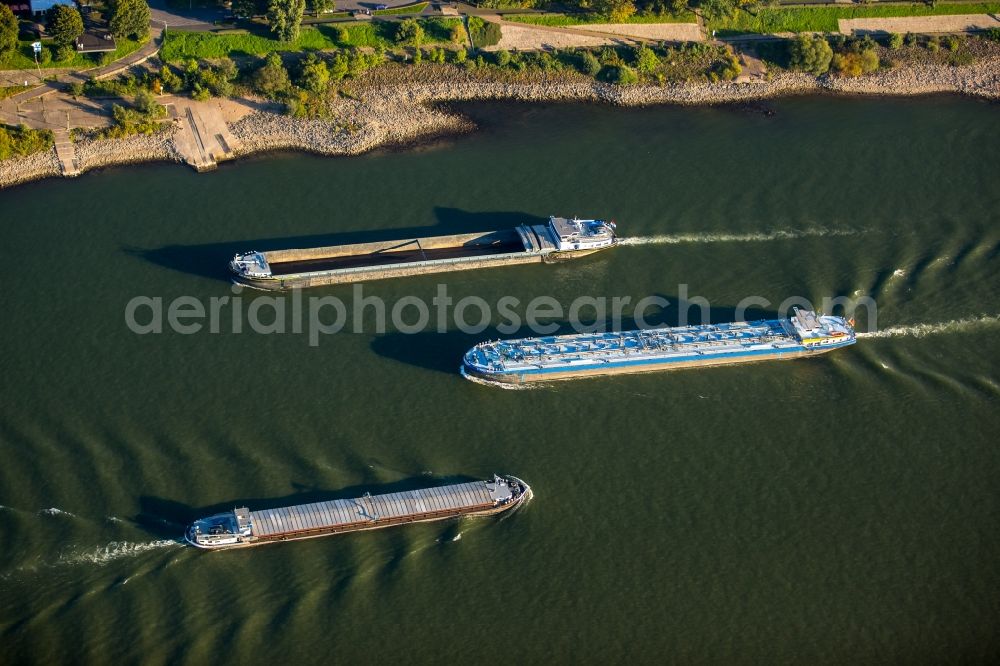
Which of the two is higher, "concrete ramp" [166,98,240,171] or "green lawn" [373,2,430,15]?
"green lawn" [373,2,430,15]

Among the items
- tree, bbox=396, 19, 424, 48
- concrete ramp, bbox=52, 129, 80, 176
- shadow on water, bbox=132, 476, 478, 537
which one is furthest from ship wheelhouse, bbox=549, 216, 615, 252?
concrete ramp, bbox=52, 129, 80, 176

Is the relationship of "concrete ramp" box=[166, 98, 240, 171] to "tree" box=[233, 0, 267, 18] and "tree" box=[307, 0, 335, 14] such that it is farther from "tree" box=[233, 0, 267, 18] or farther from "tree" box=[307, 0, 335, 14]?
"tree" box=[307, 0, 335, 14]

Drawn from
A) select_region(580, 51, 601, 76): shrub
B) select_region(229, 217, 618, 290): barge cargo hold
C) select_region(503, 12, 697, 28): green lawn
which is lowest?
select_region(229, 217, 618, 290): barge cargo hold

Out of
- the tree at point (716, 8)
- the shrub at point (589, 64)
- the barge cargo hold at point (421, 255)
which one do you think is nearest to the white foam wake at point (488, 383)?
the barge cargo hold at point (421, 255)

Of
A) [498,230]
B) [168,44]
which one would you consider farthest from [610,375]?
[168,44]

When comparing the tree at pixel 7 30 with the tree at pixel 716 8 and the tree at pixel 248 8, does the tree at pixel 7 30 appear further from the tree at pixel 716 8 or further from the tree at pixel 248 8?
the tree at pixel 716 8

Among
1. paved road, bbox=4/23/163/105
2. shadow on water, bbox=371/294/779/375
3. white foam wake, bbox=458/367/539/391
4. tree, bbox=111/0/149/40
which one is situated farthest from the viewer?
tree, bbox=111/0/149/40

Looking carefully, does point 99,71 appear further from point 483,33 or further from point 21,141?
point 483,33
